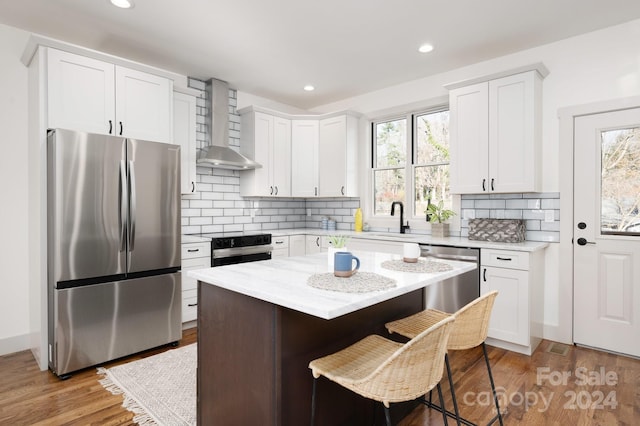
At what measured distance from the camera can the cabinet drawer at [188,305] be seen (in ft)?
11.5

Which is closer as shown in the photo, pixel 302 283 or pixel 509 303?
pixel 302 283

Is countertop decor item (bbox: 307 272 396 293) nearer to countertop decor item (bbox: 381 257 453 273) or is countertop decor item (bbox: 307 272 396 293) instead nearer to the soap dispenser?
countertop decor item (bbox: 381 257 453 273)

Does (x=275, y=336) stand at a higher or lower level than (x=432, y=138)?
lower

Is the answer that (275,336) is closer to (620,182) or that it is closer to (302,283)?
(302,283)

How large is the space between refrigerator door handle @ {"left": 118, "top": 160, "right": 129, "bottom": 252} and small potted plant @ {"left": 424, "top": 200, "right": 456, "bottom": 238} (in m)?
2.97

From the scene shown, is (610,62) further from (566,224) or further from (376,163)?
(376,163)

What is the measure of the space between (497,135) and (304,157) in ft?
7.98

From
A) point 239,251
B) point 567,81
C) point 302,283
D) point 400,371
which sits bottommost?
point 400,371

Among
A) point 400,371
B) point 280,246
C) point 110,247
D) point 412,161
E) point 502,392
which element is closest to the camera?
point 400,371

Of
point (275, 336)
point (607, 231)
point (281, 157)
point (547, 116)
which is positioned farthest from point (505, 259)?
point (281, 157)

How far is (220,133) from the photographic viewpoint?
4.26m

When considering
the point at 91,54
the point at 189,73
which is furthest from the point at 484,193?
the point at 91,54

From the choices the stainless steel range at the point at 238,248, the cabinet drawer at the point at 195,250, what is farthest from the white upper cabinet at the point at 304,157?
the cabinet drawer at the point at 195,250

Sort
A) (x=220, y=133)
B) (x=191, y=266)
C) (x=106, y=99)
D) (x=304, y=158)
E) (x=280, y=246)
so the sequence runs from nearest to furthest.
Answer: (x=106, y=99) < (x=191, y=266) < (x=220, y=133) < (x=280, y=246) < (x=304, y=158)
